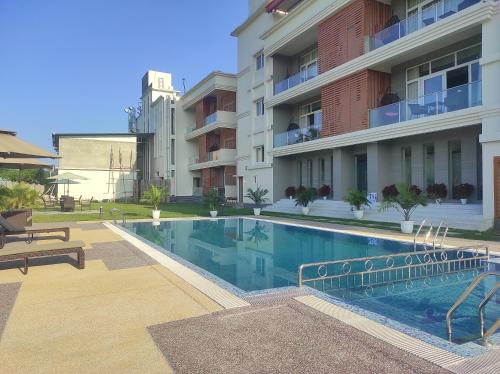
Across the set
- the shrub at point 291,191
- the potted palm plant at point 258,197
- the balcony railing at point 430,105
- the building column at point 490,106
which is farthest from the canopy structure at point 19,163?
the building column at point 490,106

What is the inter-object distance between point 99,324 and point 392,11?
20948 mm

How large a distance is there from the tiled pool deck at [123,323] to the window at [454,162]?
14408 millimetres

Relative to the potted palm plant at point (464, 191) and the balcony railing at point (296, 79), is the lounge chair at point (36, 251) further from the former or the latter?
the balcony railing at point (296, 79)

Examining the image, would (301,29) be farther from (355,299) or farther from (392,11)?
(355,299)

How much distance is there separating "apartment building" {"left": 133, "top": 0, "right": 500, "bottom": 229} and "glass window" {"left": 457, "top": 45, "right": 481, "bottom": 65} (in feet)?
0.15

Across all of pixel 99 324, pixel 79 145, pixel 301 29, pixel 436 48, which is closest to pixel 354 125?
pixel 436 48

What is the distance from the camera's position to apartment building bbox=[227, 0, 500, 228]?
13914 mm

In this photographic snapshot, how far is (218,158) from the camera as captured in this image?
1313 inches

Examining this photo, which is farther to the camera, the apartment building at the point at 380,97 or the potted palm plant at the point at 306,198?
the potted palm plant at the point at 306,198

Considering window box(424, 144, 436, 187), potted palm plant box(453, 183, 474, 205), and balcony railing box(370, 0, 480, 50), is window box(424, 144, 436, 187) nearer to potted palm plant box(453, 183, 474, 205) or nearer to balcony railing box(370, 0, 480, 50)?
potted palm plant box(453, 183, 474, 205)

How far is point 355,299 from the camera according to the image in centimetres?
589

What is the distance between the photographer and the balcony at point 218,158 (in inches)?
1278

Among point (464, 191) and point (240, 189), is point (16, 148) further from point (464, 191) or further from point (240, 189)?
point (240, 189)

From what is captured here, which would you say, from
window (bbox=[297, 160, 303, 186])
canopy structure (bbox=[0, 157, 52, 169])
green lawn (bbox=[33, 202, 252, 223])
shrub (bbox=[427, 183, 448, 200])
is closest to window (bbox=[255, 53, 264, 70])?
window (bbox=[297, 160, 303, 186])
